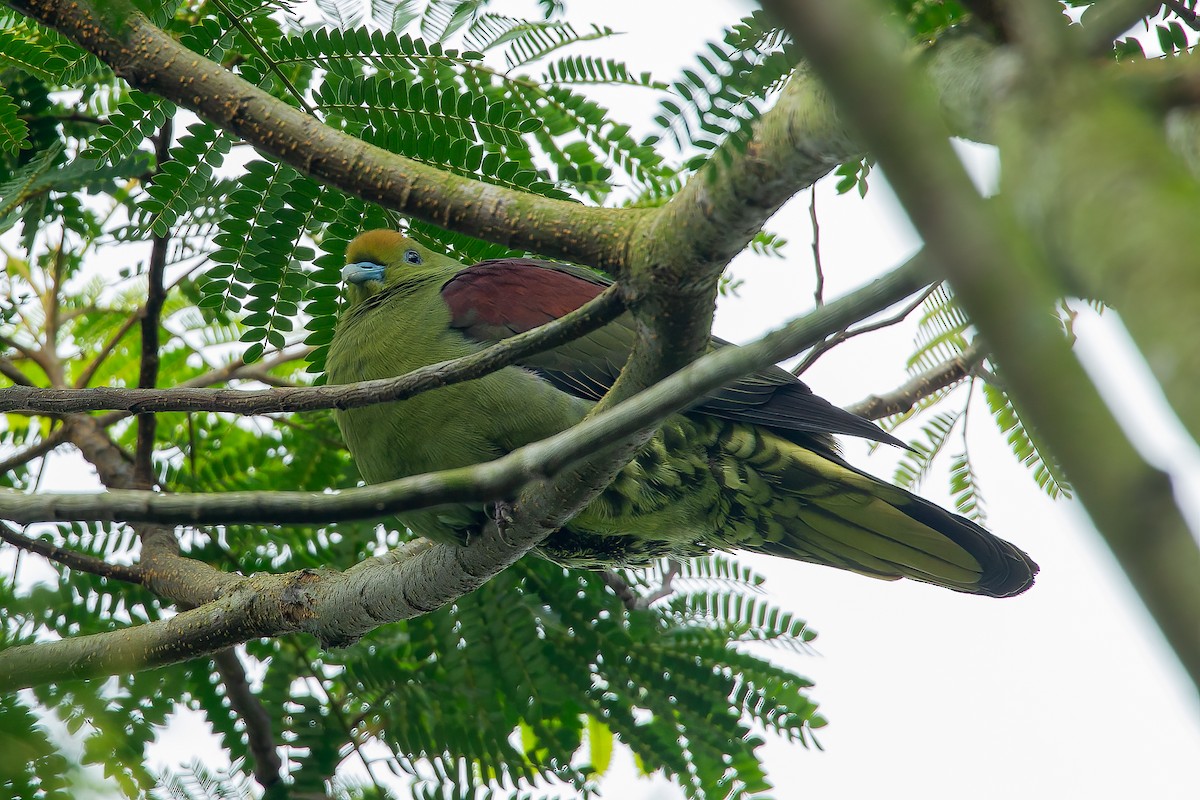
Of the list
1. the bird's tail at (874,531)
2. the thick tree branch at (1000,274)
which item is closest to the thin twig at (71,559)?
the bird's tail at (874,531)

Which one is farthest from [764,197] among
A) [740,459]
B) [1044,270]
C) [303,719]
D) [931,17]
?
[303,719]

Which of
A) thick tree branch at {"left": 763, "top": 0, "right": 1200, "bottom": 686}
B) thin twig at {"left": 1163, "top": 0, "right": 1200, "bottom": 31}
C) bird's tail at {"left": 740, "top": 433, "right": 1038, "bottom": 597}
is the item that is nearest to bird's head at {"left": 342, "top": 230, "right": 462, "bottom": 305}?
bird's tail at {"left": 740, "top": 433, "right": 1038, "bottom": 597}

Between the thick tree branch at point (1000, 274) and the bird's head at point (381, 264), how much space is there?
3.28 m

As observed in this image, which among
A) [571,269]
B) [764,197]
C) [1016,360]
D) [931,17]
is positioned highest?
[571,269]

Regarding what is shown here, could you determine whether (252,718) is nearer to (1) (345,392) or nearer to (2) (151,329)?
(2) (151,329)

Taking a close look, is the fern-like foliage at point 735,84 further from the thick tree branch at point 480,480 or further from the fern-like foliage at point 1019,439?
the fern-like foliage at point 1019,439

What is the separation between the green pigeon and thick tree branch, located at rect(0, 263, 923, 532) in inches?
66.9

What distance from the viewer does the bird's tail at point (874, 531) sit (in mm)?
3480

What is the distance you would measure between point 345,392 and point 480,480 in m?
0.88

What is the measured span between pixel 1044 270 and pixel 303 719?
3.38 m

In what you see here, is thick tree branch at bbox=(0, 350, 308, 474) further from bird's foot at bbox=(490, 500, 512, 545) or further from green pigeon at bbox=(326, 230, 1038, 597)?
bird's foot at bbox=(490, 500, 512, 545)

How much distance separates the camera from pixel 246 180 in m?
3.21

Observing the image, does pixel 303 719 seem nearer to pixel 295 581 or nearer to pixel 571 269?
pixel 295 581

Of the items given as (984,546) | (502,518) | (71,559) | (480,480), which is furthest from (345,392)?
(984,546)
